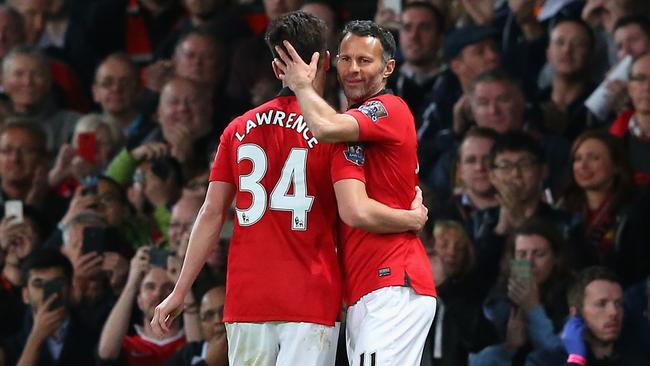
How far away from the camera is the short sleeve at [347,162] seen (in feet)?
18.0

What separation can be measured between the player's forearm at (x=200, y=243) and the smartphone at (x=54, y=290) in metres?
3.68

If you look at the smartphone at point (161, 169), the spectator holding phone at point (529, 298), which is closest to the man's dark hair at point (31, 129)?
the smartphone at point (161, 169)

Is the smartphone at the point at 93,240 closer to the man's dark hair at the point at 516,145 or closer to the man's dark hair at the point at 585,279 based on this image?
the man's dark hair at the point at 516,145

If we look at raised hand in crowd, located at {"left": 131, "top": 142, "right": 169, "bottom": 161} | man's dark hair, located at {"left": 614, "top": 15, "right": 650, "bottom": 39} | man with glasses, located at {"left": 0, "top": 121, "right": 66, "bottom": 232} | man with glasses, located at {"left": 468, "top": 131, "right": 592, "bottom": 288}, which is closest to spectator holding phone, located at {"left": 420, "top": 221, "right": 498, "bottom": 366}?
man with glasses, located at {"left": 468, "top": 131, "right": 592, "bottom": 288}

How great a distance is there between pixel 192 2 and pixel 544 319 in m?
4.60

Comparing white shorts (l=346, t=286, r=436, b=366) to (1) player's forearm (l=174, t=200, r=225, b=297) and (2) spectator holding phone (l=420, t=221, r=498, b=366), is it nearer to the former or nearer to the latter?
(1) player's forearm (l=174, t=200, r=225, b=297)

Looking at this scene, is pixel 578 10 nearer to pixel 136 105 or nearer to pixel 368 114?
pixel 136 105

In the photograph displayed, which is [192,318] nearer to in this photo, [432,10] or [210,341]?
[210,341]

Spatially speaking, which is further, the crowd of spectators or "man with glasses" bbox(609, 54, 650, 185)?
"man with glasses" bbox(609, 54, 650, 185)

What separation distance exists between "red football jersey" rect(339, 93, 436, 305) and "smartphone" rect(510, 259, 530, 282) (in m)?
2.59

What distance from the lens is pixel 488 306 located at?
8250 millimetres

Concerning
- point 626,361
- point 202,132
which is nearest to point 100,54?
point 202,132

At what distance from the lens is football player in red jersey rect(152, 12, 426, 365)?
18.2 ft

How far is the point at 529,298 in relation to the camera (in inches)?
320
